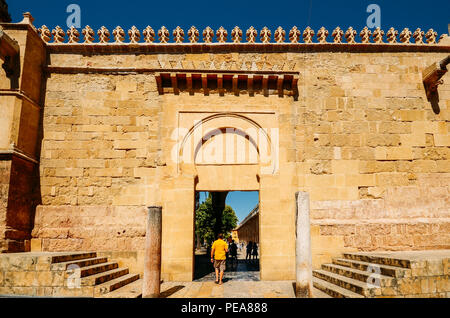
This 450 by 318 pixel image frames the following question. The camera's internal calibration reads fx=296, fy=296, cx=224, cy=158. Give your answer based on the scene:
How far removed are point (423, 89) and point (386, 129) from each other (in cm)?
170

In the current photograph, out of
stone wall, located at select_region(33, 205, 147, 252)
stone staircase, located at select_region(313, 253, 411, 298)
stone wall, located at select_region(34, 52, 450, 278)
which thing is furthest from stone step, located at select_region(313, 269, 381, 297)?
stone wall, located at select_region(33, 205, 147, 252)

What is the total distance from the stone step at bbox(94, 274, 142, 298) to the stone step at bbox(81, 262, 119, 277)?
0.40 metres

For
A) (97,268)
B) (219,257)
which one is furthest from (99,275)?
(219,257)

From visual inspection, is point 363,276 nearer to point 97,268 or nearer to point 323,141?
point 323,141

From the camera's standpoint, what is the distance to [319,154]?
26.6 feet

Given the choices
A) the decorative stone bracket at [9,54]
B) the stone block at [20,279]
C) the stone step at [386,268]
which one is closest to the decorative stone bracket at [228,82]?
the decorative stone bracket at [9,54]

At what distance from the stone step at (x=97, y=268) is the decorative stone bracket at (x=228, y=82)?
4.66 metres

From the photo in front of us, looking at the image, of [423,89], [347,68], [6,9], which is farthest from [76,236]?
[423,89]

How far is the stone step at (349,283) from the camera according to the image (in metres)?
4.98

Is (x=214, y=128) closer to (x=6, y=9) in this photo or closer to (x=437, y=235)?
(x=437, y=235)

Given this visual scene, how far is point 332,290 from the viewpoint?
5594 mm

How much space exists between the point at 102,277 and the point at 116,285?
13.0 inches

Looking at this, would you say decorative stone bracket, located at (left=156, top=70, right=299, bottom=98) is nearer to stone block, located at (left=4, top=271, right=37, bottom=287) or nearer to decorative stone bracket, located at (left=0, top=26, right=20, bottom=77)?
decorative stone bracket, located at (left=0, top=26, right=20, bottom=77)

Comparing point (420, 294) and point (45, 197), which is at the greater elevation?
point (45, 197)
